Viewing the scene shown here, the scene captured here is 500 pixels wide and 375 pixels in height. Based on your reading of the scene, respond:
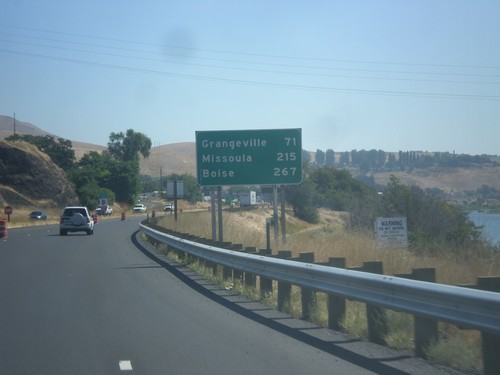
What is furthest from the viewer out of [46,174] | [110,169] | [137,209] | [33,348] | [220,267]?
[110,169]

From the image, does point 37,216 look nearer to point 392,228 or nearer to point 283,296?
point 392,228

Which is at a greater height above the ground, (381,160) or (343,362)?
(381,160)

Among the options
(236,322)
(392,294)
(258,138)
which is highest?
(258,138)

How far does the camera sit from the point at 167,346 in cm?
963

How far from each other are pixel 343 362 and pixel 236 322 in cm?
324

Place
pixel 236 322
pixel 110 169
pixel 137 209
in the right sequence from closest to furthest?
pixel 236 322
pixel 137 209
pixel 110 169

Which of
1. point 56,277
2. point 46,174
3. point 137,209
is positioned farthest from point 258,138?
point 137,209

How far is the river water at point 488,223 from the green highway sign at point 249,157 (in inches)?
257

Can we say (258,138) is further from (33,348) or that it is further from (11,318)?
(33,348)

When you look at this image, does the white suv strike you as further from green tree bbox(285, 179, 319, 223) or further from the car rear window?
green tree bbox(285, 179, 319, 223)

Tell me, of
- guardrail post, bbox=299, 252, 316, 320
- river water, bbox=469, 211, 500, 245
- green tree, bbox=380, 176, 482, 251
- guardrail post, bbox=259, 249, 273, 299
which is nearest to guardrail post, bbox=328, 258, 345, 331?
guardrail post, bbox=299, 252, 316, 320

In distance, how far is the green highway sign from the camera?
24.3 metres

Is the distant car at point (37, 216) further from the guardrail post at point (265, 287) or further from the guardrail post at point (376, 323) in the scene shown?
the guardrail post at point (376, 323)

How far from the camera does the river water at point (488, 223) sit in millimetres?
21328
